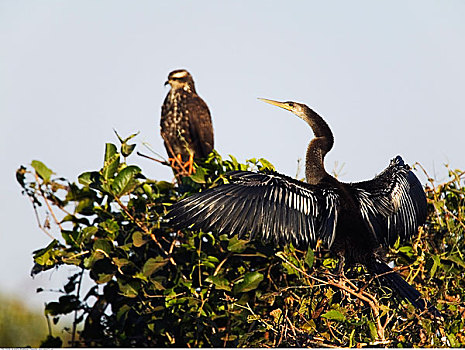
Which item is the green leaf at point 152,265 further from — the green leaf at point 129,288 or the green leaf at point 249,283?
the green leaf at point 249,283

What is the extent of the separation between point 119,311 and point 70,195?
59 cm

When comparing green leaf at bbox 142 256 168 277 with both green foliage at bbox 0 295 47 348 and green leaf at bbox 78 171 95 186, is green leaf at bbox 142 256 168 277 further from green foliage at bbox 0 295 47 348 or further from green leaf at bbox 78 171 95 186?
green foliage at bbox 0 295 47 348

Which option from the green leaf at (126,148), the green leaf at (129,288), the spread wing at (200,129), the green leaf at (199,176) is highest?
the spread wing at (200,129)

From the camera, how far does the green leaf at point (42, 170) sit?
3084 mm

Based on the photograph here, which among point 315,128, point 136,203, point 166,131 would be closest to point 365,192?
point 315,128

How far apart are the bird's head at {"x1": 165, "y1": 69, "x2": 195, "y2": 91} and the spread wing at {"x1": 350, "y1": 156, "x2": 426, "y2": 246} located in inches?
115

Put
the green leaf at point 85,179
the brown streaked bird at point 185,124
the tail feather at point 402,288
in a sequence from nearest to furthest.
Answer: the tail feather at point 402,288 < the green leaf at point 85,179 < the brown streaked bird at point 185,124

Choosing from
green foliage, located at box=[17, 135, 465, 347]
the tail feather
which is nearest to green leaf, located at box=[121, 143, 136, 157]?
green foliage, located at box=[17, 135, 465, 347]

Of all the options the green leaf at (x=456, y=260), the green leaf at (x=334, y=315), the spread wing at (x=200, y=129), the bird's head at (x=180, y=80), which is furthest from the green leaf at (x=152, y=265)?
the bird's head at (x=180, y=80)

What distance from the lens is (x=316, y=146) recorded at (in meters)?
3.55

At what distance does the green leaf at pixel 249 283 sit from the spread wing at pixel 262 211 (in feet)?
0.55

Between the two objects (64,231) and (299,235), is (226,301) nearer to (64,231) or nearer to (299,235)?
(299,235)

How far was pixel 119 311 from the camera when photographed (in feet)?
9.76

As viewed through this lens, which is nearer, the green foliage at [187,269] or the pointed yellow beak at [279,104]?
the green foliage at [187,269]
